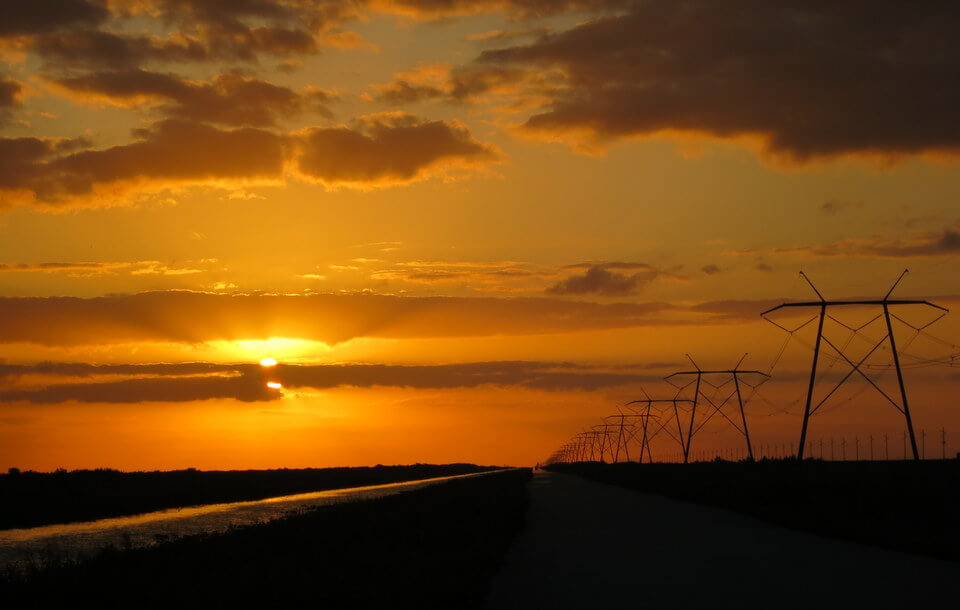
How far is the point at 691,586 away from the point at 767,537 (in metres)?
13.4

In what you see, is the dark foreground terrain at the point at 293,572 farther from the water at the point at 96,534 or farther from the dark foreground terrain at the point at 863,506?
the dark foreground terrain at the point at 863,506

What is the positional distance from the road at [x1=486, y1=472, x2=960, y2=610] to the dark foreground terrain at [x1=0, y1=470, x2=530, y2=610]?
1.15 meters

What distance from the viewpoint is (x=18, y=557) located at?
3784 centimetres

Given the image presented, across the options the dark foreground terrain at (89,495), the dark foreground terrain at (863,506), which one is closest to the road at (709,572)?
the dark foreground terrain at (863,506)

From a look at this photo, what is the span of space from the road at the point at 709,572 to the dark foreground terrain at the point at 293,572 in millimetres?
1145

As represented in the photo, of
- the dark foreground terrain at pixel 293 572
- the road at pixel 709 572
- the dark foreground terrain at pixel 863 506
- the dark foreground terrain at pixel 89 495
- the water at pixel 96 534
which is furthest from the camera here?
the dark foreground terrain at pixel 89 495

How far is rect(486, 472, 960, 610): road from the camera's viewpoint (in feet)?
65.1

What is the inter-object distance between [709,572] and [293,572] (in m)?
8.92

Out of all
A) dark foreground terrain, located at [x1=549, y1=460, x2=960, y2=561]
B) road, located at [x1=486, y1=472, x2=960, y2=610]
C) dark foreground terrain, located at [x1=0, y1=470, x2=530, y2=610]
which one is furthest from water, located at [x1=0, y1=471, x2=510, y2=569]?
dark foreground terrain, located at [x1=549, y1=460, x2=960, y2=561]

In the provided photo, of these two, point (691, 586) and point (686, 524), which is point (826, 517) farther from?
point (691, 586)

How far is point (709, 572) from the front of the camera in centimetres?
2436

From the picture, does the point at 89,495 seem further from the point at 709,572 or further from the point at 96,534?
the point at 709,572

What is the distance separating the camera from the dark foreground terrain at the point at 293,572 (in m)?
19.5

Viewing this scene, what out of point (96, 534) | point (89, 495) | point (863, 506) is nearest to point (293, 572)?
point (863, 506)
